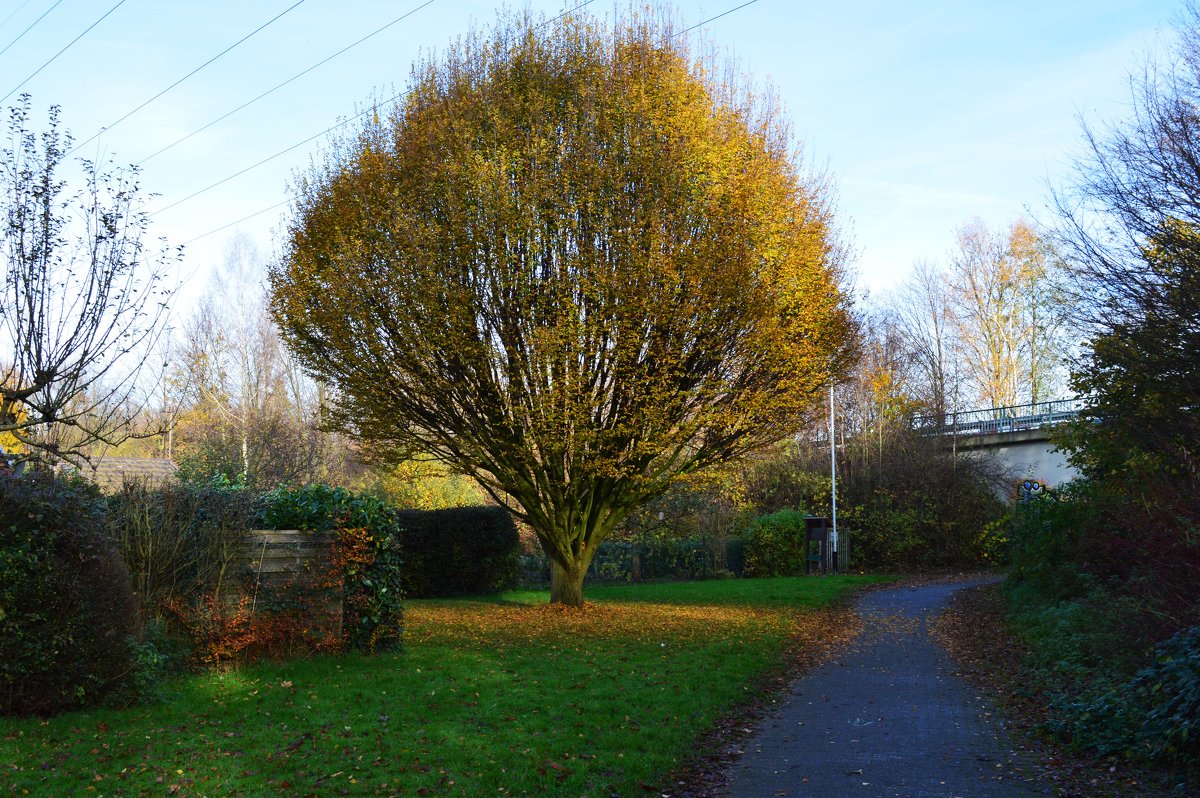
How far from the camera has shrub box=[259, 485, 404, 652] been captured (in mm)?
11344

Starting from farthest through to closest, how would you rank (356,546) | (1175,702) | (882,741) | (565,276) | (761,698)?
(565,276) → (356,546) → (761,698) → (882,741) → (1175,702)

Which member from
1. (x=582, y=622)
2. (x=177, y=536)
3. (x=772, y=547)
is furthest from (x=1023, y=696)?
(x=772, y=547)

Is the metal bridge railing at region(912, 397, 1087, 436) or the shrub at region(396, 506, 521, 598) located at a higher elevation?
the metal bridge railing at region(912, 397, 1087, 436)

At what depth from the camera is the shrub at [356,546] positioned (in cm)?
1134

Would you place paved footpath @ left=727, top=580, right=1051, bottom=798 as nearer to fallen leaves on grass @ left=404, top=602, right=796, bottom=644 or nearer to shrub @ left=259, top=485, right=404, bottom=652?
fallen leaves on grass @ left=404, top=602, right=796, bottom=644

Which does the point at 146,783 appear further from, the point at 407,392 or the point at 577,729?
the point at 407,392

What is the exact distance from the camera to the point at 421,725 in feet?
25.9

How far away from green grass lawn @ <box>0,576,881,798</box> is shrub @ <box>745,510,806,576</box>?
1547 centimetres

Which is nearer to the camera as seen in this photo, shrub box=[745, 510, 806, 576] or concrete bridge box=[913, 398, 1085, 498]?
shrub box=[745, 510, 806, 576]

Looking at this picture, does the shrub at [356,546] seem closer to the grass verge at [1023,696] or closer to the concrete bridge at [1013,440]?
the grass verge at [1023,696]

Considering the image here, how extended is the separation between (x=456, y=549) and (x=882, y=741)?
50.6ft

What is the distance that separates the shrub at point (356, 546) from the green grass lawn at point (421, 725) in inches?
18.7

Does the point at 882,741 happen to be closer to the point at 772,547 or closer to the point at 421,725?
the point at 421,725

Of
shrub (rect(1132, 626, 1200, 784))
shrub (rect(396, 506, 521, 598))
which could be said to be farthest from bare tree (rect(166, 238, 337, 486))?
shrub (rect(1132, 626, 1200, 784))
